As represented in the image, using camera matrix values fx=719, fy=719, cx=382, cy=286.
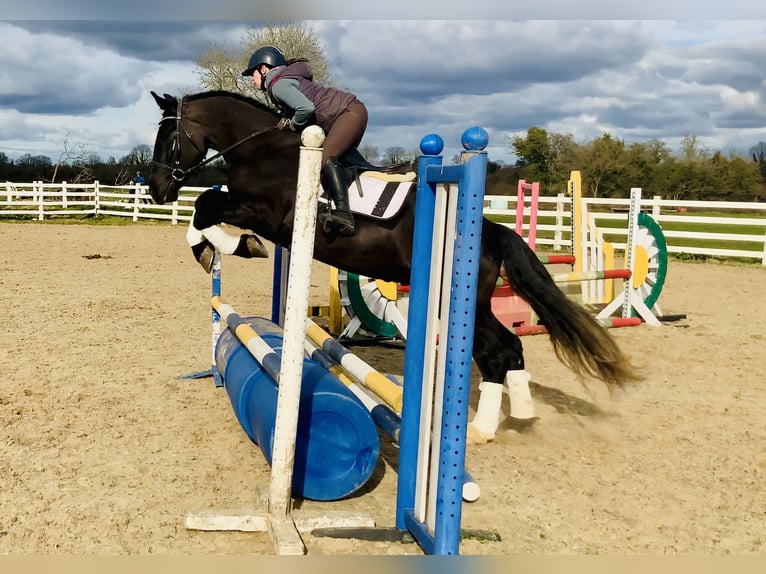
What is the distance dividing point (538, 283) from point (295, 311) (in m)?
1.55

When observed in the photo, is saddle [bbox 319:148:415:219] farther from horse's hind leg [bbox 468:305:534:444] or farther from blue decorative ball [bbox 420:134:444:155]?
blue decorative ball [bbox 420:134:444:155]

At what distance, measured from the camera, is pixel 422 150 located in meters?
2.75

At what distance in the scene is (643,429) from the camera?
4.13 metres

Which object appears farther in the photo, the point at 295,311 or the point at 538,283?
the point at 538,283

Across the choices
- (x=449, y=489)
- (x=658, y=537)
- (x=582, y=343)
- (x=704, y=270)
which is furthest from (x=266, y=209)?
(x=704, y=270)

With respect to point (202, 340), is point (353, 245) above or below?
above

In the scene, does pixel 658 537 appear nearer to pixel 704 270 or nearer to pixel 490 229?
pixel 490 229

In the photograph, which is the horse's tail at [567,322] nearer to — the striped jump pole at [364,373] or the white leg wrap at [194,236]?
the striped jump pole at [364,373]

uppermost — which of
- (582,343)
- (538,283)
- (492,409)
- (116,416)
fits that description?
(538,283)

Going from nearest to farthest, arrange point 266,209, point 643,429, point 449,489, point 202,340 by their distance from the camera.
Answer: point 449,489, point 266,209, point 643,429, point 202,340

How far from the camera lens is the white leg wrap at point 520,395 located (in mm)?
3740

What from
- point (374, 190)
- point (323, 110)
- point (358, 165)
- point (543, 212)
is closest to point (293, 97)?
point (323, 110)

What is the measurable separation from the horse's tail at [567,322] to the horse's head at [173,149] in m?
1.80

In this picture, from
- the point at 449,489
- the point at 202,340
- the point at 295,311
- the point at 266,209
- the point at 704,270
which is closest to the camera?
the point at 449,489
